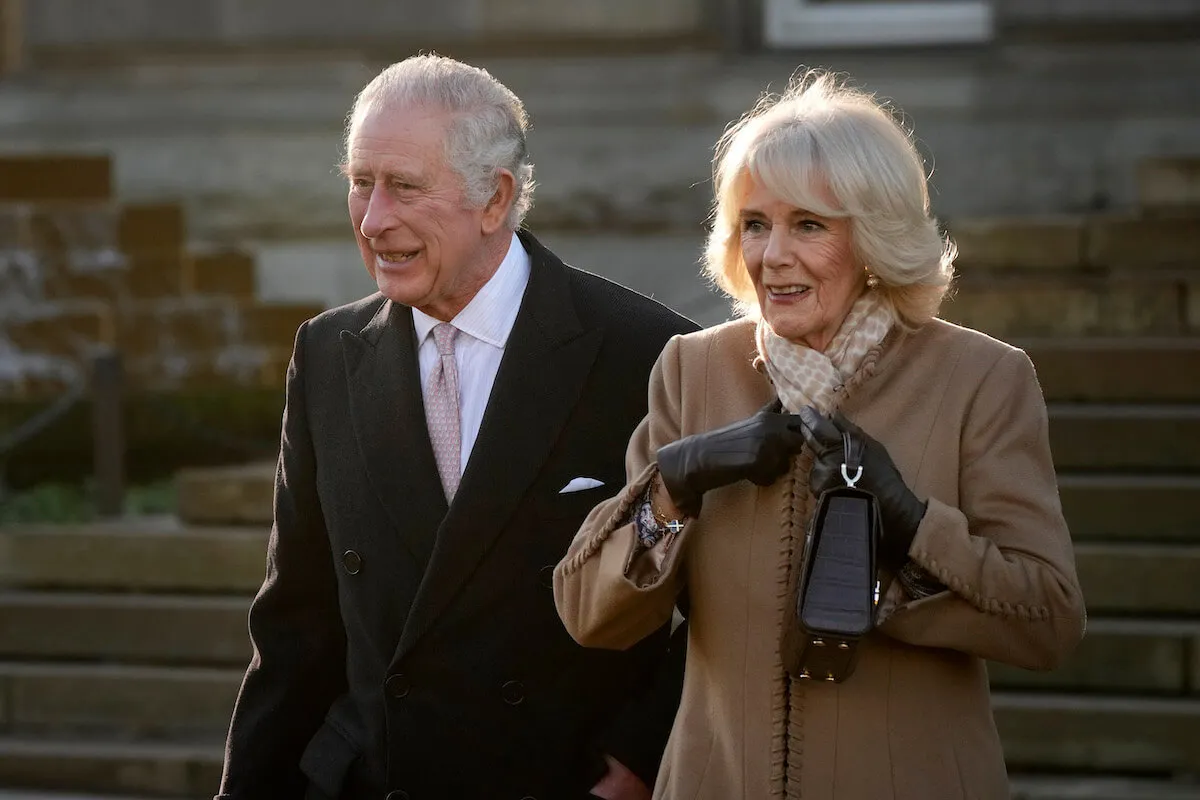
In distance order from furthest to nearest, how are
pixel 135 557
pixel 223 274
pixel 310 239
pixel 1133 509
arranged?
pixel 310 239
pixel 223 274
pixel 135 557
pixel 1133 509

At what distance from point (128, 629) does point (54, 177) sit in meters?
3.11

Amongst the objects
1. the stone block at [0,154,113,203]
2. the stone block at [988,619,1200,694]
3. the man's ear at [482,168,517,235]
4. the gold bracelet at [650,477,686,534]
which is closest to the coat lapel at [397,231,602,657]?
the man's ear at [482,168,517,235]

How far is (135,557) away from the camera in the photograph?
23.5 ft

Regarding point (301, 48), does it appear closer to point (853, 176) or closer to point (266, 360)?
point (266, 360)

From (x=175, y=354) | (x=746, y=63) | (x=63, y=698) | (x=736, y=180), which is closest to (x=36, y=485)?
(x=175, y=354)

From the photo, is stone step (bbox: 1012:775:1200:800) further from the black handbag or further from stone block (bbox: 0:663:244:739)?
the black handbag

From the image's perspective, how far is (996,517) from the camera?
2.96 metres

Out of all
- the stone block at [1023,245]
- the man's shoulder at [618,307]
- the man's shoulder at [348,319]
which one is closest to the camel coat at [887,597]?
the man's shoulder at [618,307]

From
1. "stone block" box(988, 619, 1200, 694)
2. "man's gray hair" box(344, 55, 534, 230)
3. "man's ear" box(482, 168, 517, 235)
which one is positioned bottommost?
"stone block" box(988, 619, 1200, 694)

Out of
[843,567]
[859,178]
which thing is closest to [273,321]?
[859,178]

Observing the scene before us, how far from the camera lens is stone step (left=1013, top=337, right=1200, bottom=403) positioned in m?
6.74

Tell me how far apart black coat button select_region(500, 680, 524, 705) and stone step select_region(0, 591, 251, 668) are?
3.36 metres

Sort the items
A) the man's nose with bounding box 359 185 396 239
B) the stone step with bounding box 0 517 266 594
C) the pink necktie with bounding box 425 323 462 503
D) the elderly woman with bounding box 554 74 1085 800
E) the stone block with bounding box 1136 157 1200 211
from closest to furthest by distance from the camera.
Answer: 1. the elderly woman with bounding box 554 74 1085 800
2. the man's nose with bounding box 359 185 396 239
3. the pink necktie with bounding box 425 323 462 503
4. the stone step with bounding box 0 517 266 594
5. the stone block with bounding box 1136 157 1200 211

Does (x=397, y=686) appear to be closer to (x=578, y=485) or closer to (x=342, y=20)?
(x=578, y=485)
